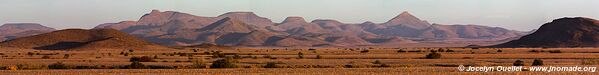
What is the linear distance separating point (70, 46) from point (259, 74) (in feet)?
398

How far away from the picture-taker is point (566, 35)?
165 m

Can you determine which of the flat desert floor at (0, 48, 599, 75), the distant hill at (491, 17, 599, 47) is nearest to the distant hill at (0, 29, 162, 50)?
the flat desert floor at (0, 48, 599, 75)

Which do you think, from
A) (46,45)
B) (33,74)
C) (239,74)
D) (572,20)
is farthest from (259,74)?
(572,20)

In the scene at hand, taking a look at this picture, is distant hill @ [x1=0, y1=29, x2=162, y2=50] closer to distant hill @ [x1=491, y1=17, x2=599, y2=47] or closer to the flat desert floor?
the flat desert floor

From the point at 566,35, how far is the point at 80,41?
9517 centimetres

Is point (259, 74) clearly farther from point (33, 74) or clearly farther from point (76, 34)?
point (76, 34)

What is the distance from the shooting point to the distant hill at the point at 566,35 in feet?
522

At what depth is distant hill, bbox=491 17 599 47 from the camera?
159 meters

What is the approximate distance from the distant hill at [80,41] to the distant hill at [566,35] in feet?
249

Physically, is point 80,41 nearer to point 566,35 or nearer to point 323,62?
point 566,35

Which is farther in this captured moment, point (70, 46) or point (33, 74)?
point (70, 46)

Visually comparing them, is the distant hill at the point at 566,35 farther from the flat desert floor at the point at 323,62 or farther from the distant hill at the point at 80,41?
the flat desert floor at the point at 323,62

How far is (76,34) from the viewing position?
169m

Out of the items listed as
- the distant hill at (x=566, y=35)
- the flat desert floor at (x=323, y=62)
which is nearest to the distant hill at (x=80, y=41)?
the flat desert floor at (x=323, y=62)
